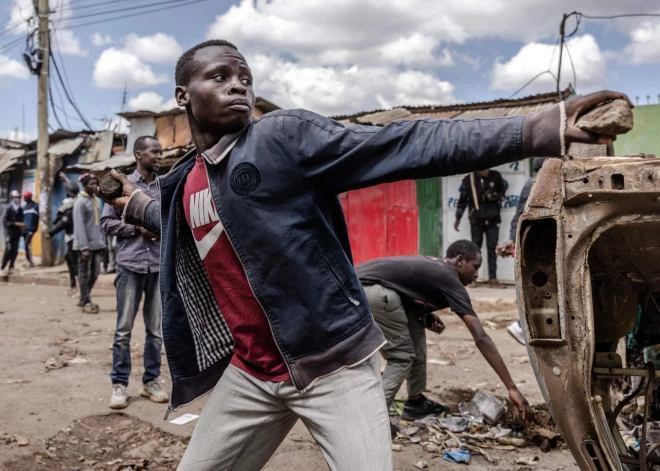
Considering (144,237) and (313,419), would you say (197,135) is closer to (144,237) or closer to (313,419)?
(313,419)

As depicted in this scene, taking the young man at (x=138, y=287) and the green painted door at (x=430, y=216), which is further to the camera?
the green painted door at (x=430, y=216)

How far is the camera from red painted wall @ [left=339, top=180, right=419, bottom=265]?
1164 centimetres

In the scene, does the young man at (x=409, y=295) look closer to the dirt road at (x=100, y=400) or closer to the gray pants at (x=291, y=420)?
the dirt road at (x=100, y=400)

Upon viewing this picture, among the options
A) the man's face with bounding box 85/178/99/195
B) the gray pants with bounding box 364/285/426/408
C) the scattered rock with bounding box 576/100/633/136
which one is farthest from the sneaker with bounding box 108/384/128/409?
the scattered rock with bounding box 576/100/633/136

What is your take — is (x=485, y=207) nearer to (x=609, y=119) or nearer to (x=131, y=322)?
(x=131, y=322)

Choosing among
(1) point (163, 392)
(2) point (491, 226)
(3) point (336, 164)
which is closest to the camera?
(3) point (336, 164)

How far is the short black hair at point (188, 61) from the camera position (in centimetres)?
201

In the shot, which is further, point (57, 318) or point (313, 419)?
point (57, 318)

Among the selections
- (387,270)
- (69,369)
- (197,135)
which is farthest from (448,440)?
(69,369)

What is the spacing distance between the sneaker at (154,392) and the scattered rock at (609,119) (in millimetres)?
4114

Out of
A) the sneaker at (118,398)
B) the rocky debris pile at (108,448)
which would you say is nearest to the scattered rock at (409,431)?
the rocky debris pile at (108,448)

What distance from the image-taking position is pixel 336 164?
1.66 m

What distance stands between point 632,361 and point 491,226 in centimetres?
673

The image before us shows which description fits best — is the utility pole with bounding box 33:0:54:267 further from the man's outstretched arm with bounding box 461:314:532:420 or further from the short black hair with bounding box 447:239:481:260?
the man's outstretched arm with bounding box 461:314:532:420
